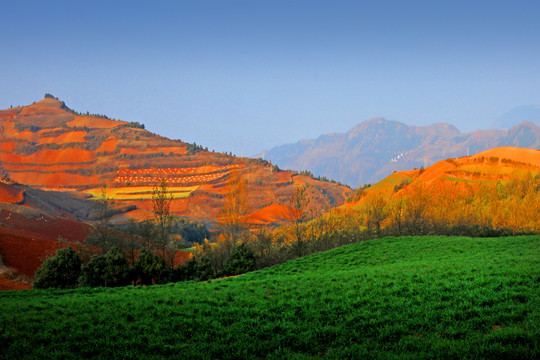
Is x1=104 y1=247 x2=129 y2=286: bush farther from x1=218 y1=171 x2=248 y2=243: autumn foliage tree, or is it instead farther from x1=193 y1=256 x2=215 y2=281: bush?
x1=218 y1=171 x2=248 y2=243: autumn foliage tree

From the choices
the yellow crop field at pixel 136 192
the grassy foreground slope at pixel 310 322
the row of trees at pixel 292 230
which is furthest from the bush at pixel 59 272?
the yellow crop field at pixel 136 192

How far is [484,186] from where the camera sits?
87.9m

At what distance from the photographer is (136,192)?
170500 mm

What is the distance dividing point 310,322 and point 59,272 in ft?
73.3

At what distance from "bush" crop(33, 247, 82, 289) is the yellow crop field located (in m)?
139

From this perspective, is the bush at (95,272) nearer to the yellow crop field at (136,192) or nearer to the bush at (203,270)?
the bush at (203,270)

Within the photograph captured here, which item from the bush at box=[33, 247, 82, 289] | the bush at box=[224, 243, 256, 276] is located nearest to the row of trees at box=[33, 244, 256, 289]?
the bush at box=[33, 247, 82, 289]

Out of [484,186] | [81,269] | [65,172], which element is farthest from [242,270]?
[65,172]

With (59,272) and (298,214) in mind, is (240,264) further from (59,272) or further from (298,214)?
(59,272)

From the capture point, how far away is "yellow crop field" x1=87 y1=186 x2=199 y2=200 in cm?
16488

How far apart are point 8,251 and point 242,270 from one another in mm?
26092

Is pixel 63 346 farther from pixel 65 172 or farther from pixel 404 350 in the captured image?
pixel 65 172

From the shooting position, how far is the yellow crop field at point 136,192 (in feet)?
541

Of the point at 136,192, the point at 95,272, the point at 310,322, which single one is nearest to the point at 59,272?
the point at 95,272
